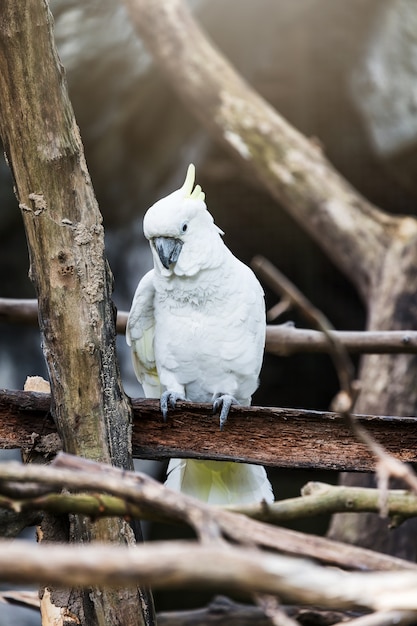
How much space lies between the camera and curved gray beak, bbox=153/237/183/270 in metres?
1.95

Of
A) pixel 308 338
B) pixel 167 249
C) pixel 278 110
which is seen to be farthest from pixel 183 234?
pixel 278 110

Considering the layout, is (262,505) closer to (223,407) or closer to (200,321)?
(223,407)

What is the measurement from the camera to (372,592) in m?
0.72

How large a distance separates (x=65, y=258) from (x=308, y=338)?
1141 mm

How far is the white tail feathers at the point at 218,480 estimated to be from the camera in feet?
6.44

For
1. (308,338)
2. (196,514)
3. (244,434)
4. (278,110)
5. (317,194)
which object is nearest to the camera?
(196,514)

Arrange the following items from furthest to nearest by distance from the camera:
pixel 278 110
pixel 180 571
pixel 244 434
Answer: pixel 278 110 → pixel 244 434 → pixel 180 571

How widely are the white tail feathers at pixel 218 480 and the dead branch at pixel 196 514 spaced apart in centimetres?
97

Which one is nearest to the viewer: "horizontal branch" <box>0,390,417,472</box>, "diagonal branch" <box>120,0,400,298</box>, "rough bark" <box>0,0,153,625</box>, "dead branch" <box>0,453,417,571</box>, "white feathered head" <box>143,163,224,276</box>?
"dead branch" <box>0,453,417,571</box>

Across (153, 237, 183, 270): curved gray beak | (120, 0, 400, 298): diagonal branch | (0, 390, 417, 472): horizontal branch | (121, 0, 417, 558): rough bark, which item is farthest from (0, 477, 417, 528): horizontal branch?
(120, 0, 400, 298): diagonal branch

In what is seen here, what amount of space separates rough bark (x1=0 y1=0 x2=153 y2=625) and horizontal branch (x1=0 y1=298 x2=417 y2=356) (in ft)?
2.83

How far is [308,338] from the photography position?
97.6 inches

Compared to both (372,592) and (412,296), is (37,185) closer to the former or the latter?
(372,592)

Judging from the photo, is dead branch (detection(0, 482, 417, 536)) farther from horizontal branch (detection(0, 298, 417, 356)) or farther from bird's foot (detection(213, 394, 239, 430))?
horizontal branch (detection(0, 298, 417, 356))
